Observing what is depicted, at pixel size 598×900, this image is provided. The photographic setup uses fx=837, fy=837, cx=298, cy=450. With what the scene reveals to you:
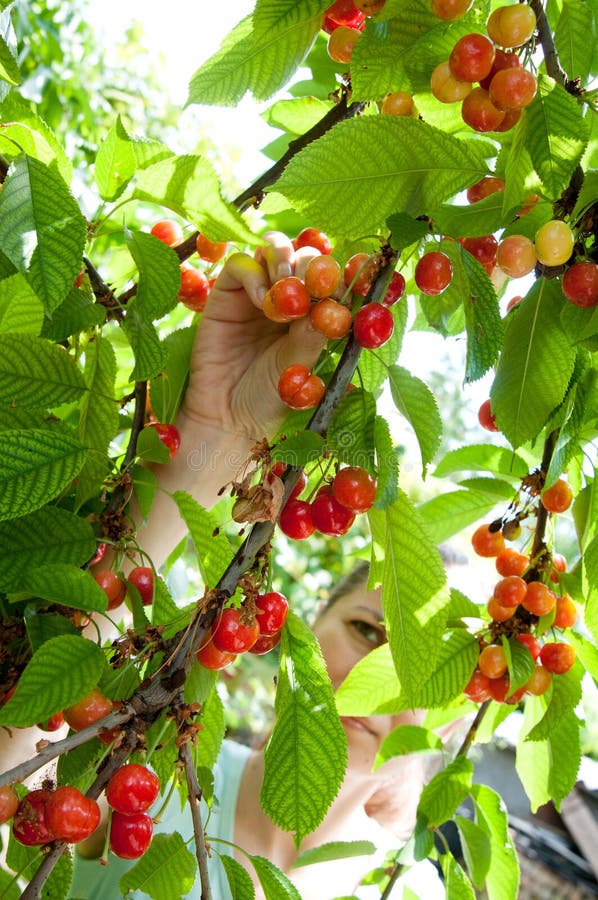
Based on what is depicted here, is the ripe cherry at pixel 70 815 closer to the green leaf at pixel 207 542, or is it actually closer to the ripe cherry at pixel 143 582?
the green leaf at pixel 207 542

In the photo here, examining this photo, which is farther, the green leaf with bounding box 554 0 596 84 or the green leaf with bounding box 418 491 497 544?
the green leaf with bounding box 418 491 497 544

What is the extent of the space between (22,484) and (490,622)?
666 mm

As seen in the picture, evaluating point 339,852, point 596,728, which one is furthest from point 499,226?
point 596,728

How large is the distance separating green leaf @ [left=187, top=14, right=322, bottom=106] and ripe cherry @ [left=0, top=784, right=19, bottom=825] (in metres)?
0.77

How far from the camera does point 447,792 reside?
3.75 ft

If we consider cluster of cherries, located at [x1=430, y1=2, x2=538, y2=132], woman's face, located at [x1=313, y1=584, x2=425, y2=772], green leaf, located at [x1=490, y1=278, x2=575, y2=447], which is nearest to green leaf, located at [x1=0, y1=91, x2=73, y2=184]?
cluster of cherries, located at [x1=430, y1=2, x2=538, y2=132]

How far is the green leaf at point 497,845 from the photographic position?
1.20 meters

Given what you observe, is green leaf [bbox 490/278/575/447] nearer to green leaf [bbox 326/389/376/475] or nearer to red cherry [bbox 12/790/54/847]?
green leaf [bbox 326/389/376/475]

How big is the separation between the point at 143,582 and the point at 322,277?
1.40 feet

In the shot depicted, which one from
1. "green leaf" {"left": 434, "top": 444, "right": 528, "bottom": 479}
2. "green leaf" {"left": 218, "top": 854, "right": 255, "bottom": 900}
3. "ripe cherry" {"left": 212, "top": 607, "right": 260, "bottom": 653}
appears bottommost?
"green leaf" {"left": 218, "top": 854, "right": 255, "bottom": 900}

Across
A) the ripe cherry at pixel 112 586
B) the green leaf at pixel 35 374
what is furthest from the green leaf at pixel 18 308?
the ripe cherry at pixel 112 586

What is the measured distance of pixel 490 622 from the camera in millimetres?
1126

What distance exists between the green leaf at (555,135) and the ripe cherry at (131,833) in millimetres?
651

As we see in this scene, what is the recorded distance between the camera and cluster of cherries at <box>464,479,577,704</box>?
1.06m
